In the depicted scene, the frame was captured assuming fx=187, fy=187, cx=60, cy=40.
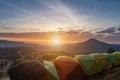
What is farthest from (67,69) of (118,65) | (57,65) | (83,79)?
(118,65)

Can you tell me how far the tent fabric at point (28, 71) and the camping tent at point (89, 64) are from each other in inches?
203

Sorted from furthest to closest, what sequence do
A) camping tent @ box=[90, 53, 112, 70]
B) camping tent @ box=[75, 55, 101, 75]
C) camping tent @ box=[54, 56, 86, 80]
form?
1. camping tent @ box=[90, 53, 112, 70]
2. camping tent @ box=[75, 55, 101, 75]
3. camping tent @ box=[54, 56, 86, 80]

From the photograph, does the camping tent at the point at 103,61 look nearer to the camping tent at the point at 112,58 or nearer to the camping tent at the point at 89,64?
the camping tent at the point at 112,58

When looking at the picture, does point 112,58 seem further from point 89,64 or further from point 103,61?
point 89,64

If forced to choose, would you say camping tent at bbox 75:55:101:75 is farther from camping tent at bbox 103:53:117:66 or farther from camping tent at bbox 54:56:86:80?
camping tent at bbox 103:53:117:66

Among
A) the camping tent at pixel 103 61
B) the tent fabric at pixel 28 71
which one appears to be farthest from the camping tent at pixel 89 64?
the tent fabric at pixel 28 71

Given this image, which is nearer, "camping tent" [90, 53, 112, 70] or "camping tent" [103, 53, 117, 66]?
"camping tent" [90, 53, 112, 70]

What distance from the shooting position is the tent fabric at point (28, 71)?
13.3 metres

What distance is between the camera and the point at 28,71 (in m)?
13.5

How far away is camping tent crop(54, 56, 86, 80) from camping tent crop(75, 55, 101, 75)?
2.63 ft

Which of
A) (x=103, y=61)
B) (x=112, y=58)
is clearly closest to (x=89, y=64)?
(x=103, y=61)

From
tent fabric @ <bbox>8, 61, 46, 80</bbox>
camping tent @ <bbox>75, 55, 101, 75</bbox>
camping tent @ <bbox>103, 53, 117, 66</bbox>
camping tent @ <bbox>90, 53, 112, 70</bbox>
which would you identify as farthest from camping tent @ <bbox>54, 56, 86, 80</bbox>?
camping tent @ <bbox>103, 53, 117, 66</bbox>

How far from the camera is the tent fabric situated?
13281 mm

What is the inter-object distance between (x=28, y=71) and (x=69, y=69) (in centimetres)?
384
